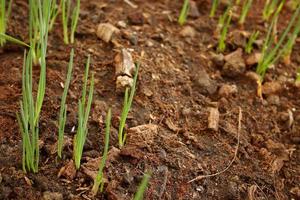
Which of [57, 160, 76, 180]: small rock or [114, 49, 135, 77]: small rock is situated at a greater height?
[114, 49, 135, 77]: small rock

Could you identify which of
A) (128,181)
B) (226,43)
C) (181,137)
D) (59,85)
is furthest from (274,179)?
(59,85)

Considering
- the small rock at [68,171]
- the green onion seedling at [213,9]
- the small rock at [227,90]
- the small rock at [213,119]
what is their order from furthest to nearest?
1. the green onion seedling at [213,9]
2. the small rock at [227,90]
3. the small rock at [213,119]
4. the small rock at [68,171]

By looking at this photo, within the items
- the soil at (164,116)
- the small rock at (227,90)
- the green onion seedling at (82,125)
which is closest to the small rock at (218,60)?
the soil at (164,116)

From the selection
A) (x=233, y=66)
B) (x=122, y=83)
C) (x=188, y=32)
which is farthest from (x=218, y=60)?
(x=122, y=83)

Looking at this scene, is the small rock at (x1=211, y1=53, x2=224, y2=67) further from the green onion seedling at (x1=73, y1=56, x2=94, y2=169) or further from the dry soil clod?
the green onion seedling at (x1=73, y1=56, x2=94, y2=169)

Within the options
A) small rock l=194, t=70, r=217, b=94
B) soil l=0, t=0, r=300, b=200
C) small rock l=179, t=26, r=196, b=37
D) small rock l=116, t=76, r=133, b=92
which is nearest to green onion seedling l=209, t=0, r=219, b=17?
soil l=0, t=0, r=300, b=200

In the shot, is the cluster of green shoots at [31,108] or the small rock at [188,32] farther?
the small rock at [188,32]

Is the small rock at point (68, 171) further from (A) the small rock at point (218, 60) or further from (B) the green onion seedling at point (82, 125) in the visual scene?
(A) the small rock at point (218, 60)

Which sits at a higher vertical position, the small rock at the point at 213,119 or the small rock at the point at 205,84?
the small rock at the point at 205,84
